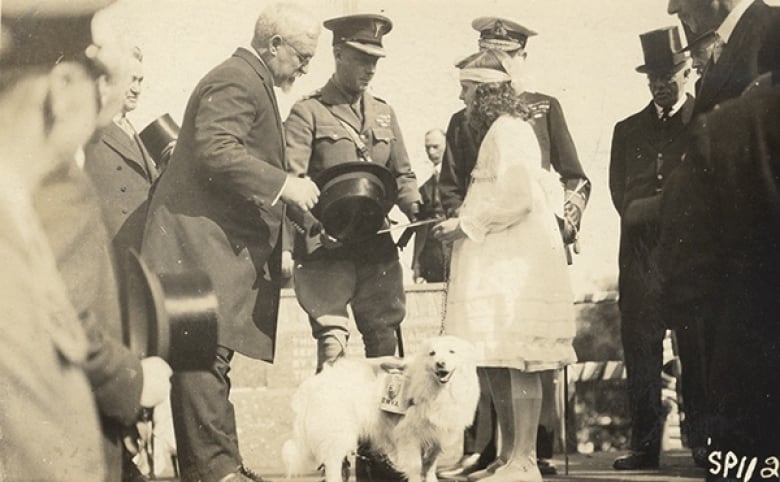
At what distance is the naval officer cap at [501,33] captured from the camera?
8008 millimetres

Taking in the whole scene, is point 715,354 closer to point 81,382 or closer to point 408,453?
point 408,453

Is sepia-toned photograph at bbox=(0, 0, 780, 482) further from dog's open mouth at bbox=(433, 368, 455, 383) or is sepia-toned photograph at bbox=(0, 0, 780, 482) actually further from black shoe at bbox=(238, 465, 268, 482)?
dog's open mouth at bbox=(433, 368, 455, 383)

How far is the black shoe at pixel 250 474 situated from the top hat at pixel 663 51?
2.81 m

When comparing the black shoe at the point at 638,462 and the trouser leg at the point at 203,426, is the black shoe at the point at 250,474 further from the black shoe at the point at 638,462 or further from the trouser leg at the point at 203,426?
the black shoe at the point at 638,462

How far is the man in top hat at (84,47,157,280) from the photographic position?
793 cm

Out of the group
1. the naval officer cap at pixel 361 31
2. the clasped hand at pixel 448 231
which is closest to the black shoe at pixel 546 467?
the clasped hand at pixel 448 231

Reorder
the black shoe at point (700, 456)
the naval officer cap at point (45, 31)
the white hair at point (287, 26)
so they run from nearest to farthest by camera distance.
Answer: the black shoe at point (700, 456), the white hair at point (287, 26), the naval officer cap at point (45, 31)

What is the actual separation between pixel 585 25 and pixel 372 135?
1.26m

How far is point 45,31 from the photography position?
812cm

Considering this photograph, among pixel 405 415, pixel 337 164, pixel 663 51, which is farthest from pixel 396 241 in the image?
pixel 663 51

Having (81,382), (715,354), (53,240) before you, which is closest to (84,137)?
(53,240)

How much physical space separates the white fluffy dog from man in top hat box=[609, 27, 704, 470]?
2.92ft

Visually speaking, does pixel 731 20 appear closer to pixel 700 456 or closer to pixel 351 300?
pixel 700 456

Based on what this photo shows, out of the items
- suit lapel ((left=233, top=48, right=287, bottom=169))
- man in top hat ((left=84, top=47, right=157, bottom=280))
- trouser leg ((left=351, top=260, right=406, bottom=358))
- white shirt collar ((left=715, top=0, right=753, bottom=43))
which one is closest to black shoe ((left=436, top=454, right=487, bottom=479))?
trouser leg ((left=351, top=260, right=406, bottom=358))
